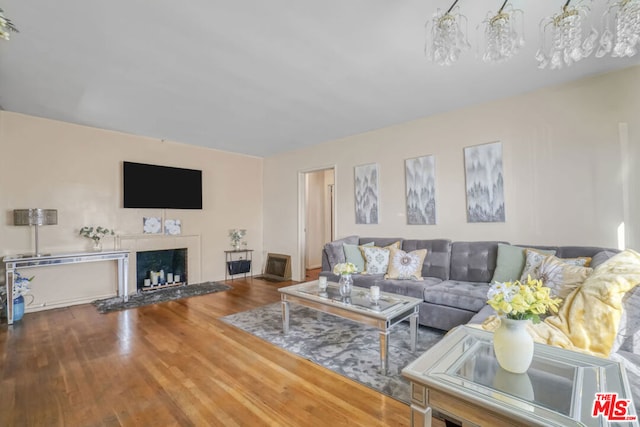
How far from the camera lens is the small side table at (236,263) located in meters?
5.64

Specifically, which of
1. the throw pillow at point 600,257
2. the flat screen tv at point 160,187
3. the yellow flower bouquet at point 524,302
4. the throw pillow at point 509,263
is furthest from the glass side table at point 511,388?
the flat screen tv at point 160,187

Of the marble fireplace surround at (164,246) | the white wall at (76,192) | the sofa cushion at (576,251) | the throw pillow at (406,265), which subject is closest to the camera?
the sofa cushion at (576,251)

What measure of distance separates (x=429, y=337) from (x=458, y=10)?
2782 mm

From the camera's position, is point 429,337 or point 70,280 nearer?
point 429,337

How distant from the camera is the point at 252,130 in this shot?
4410 mm

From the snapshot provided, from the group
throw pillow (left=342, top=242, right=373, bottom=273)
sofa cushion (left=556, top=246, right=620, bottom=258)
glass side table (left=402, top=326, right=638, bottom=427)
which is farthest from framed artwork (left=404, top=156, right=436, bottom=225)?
glass side table (left=402, top=326, right=638, bottom=427)

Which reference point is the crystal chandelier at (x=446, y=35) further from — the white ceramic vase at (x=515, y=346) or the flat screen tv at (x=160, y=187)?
the flat screen tv at (x=160, y=187)

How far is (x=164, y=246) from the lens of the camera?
489 centimetres

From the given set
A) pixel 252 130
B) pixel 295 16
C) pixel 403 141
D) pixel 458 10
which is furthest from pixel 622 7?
pixel 252 130

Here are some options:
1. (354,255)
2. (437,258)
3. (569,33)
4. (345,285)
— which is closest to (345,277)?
(345,285)

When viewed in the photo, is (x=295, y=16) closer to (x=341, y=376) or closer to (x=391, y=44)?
(x=391, y=44)

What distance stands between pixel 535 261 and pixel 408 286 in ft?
3.96

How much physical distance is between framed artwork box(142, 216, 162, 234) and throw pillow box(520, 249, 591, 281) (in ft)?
17.2

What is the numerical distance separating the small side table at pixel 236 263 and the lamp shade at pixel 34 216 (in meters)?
2.70
